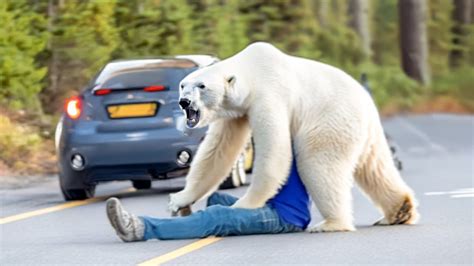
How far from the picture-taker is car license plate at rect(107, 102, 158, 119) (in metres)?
17.2

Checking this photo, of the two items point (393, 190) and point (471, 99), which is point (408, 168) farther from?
point (471, 99)

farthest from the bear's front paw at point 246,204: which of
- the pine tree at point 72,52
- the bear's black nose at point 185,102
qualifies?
the pine tree at point 72,52

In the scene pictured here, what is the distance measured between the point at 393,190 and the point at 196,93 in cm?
174

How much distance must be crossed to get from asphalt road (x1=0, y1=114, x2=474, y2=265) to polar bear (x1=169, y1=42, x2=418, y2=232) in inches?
14.2

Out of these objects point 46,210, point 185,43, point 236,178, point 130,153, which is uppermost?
point 130,153

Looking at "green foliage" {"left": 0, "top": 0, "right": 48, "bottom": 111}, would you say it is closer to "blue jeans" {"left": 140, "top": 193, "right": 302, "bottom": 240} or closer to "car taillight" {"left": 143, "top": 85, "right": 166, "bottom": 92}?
"car taillight" {"left": 143, "top": 85, "right": 166, "bottom": 92}

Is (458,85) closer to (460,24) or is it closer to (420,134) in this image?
(460,24)

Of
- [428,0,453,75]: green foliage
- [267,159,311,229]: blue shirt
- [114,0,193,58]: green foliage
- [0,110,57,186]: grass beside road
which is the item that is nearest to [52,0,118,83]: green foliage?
[114,0,193,58]: green foliage

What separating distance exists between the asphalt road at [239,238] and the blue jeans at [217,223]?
0.21 ft

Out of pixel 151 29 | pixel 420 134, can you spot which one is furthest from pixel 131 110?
pixel 420 134

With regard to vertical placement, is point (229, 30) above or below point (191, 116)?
below

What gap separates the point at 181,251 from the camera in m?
11.4

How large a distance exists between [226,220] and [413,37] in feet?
130

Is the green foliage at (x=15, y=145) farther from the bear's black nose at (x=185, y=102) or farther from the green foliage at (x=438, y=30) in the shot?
the green foliage at (x=438, y=30)
